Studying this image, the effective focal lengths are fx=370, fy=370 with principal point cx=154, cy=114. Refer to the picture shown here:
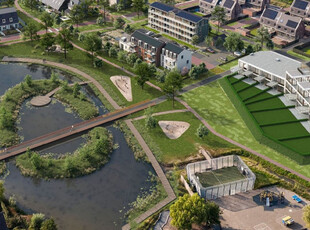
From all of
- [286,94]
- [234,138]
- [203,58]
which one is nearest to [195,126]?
[234,138]

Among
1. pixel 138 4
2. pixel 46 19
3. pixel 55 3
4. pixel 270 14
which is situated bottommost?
pixel 46 19

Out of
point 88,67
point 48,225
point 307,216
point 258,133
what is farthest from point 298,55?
point 48,225

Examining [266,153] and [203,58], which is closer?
[266,153]

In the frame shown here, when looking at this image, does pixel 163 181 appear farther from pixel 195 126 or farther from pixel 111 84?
pixel 111 84

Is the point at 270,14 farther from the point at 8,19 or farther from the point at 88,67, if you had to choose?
the point at 8,19

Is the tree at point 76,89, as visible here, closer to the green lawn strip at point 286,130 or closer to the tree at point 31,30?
the tree at point 31,30

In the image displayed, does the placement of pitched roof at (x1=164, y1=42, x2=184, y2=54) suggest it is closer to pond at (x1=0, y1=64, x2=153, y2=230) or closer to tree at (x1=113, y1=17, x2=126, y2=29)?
tree at (x1=113, y1=17, x2=126, y2=29)
